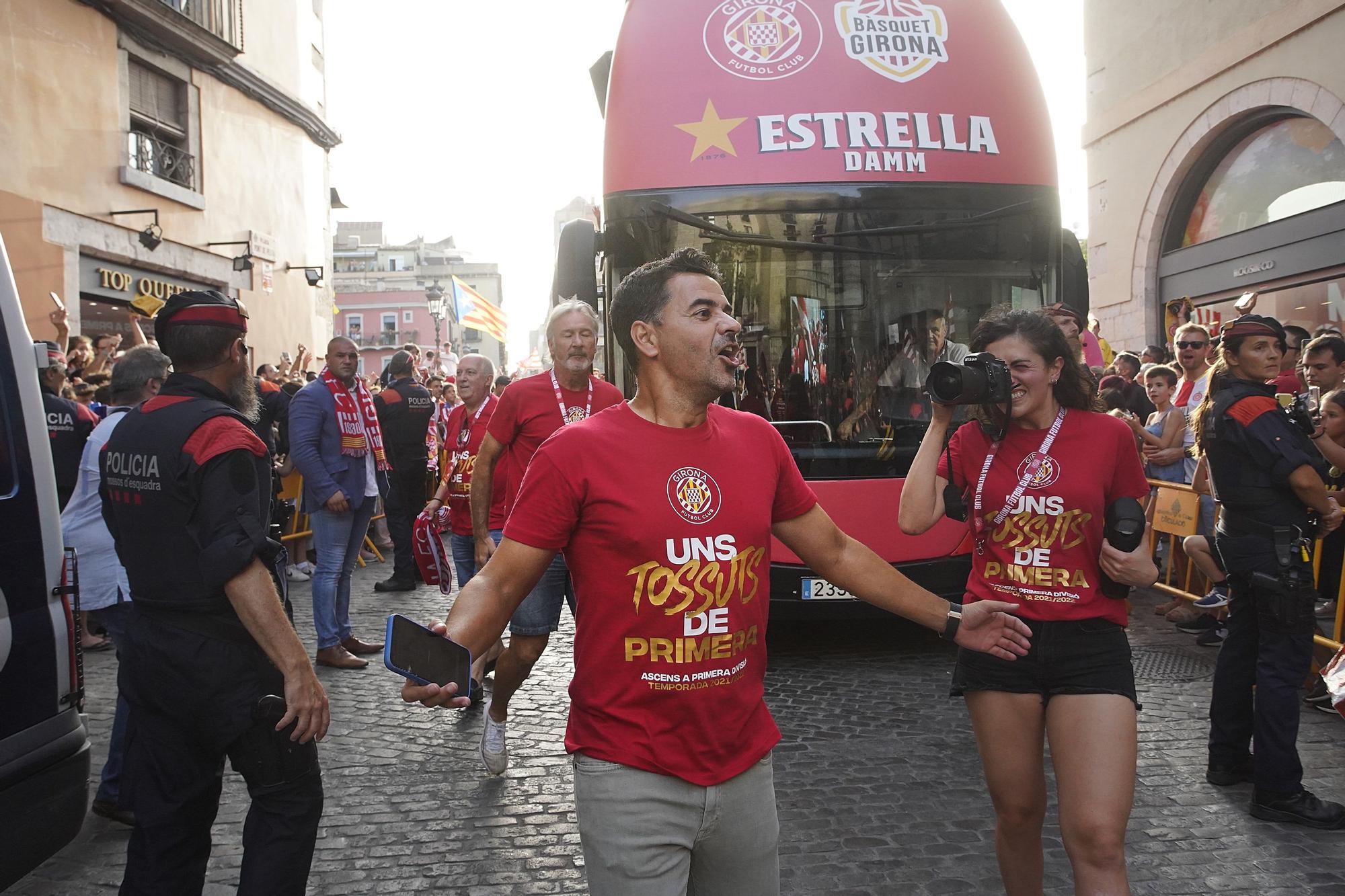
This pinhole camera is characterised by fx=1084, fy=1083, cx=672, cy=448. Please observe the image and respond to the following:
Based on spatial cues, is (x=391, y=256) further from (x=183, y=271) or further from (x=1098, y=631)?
(x=1098, y=631)

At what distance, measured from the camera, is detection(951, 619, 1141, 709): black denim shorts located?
9.45 ft

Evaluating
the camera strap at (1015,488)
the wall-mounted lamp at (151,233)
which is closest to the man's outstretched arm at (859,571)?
the camera strap at (1015,488)

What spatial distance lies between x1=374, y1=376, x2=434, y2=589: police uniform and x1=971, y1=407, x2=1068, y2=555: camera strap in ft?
23.9

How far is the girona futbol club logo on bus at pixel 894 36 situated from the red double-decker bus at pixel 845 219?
1 cm

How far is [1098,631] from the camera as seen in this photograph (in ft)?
9.64

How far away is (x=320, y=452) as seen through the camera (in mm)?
6770

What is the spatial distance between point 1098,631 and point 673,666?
136cm

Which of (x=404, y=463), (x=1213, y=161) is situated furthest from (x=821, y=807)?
(x=1213, y=161)

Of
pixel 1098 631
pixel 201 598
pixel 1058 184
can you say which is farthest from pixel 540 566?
pixel 1058 184

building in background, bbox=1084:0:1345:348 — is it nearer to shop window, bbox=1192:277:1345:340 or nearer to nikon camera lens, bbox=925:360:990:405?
shop window, bbox=1192:277:1345:340

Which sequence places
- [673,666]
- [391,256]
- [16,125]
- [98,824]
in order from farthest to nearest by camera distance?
[391,256] < [16,125] < [98,824] < [673,666]

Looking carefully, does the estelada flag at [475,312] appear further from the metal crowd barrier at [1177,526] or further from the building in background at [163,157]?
the metal crowd barrier at [1177,526]

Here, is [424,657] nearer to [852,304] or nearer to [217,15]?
[852,304]

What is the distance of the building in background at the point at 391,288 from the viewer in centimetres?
8131
